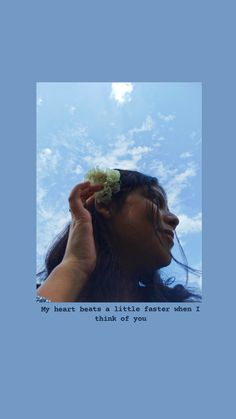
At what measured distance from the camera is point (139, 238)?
3.39 metres

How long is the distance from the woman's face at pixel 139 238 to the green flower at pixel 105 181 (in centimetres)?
11

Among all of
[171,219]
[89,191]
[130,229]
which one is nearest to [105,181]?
[89,191]

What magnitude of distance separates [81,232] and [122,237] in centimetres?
26

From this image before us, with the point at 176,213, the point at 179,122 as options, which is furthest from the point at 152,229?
the point at 179,122

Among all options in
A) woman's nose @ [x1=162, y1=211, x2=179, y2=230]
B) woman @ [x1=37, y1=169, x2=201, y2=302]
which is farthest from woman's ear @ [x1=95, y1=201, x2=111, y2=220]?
woman's nose @ [x1=162, y1=211, x2=179, y2=230]

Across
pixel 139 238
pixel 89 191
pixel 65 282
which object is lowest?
pixel 65 282

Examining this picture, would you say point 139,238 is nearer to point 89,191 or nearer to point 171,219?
point 171,219

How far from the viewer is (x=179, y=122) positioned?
352 centimetres

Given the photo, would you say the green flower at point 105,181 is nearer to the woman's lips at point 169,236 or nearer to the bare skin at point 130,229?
the bare skin at point 130,229

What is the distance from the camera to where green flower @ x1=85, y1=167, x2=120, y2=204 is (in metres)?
3.39

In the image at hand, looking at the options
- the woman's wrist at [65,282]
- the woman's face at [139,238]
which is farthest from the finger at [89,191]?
the woman's wrist at [65,282]

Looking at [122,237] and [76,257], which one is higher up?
[122,237]

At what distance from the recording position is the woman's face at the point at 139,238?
3.39m

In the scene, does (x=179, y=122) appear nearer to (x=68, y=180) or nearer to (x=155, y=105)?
(x=155, y=105)
